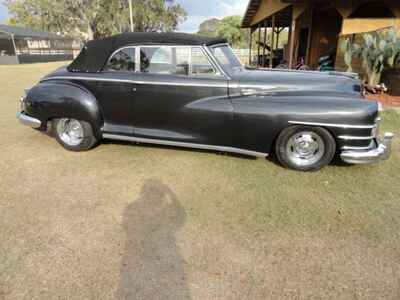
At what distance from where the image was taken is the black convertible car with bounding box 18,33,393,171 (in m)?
3.51

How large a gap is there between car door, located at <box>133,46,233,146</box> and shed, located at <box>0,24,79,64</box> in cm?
2859

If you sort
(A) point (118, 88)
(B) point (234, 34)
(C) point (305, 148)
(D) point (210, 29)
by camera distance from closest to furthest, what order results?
(C) point (305, 148)
(A) point (118, 88)
(B) point (234, 34)
(D) point (210, 29)

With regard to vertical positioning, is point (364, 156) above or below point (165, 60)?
below

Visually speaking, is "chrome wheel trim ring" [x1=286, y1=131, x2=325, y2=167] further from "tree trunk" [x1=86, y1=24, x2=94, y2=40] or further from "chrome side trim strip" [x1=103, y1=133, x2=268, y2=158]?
"tree trunk" [x1=86, y1=24, x2=94, y2=40]

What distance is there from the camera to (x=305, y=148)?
3.74 meters

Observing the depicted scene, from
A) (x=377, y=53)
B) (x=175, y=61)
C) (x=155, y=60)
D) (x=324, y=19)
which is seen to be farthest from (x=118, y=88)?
(x=324, y=19)

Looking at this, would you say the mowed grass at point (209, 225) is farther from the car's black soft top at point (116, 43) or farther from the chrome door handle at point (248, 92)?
the car's black soft top at point (116, 43)


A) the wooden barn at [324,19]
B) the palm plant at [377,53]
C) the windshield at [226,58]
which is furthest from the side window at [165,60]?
the wooden barn at [324,19]

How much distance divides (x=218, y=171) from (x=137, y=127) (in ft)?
4.44

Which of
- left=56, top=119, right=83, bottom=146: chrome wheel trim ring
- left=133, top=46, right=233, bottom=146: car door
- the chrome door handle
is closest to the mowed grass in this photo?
left=56, top=119, right=83, bottom=146: chrome wheel trim ring

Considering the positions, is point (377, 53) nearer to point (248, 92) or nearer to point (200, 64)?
point (248, 92)

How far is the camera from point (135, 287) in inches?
83.7

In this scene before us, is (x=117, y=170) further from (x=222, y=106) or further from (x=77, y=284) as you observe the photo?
(x=77, y=284)

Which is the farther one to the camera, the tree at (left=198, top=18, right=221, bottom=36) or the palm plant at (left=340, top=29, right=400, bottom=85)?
the tree at (left=198, top=18, right=221, bottom=36)
